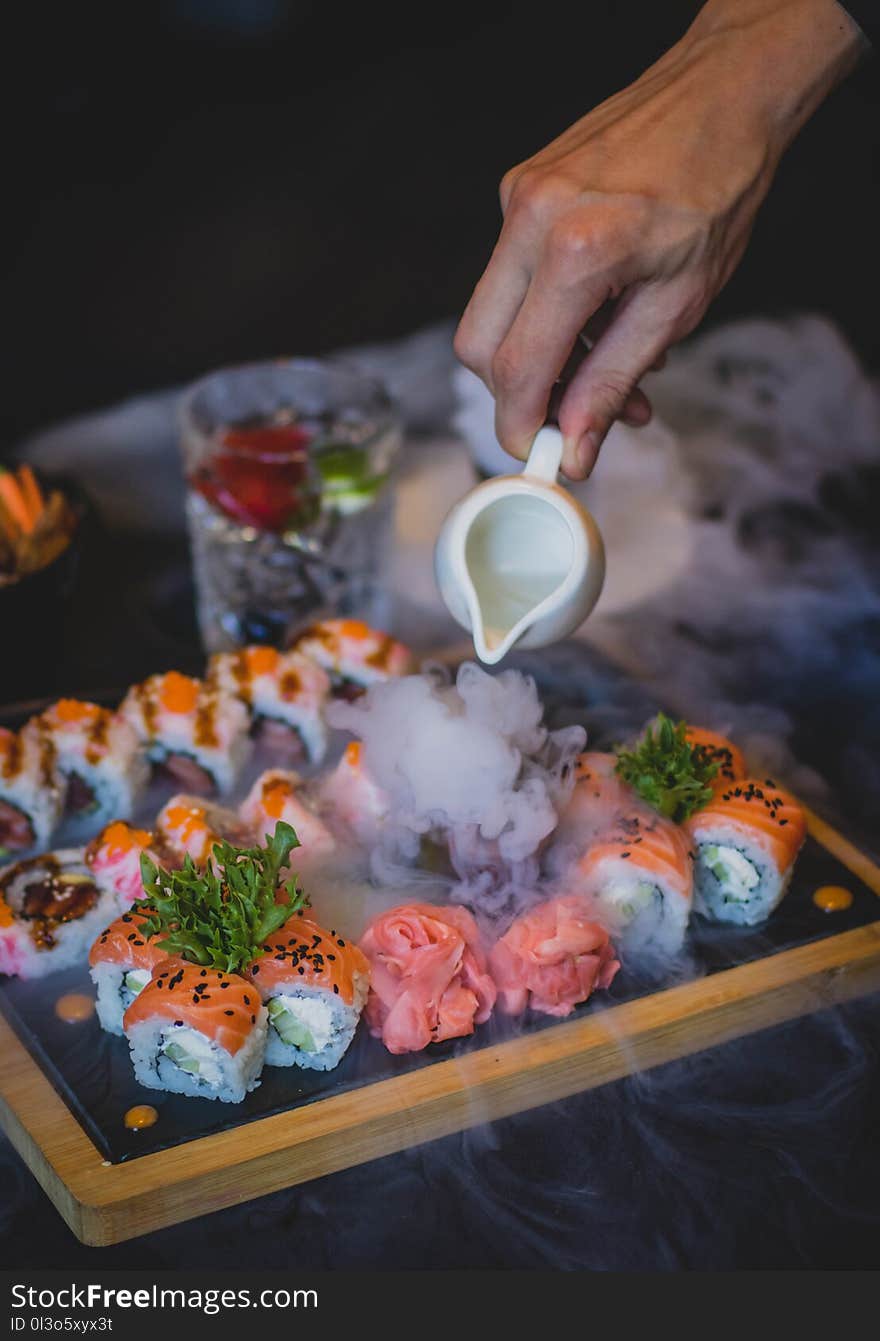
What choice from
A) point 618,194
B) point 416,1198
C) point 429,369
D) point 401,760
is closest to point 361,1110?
point 416,1198

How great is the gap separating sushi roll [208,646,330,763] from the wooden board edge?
749mm

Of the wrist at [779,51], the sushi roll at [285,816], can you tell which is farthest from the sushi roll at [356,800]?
the wrist at [779,51]

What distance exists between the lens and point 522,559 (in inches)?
82.5

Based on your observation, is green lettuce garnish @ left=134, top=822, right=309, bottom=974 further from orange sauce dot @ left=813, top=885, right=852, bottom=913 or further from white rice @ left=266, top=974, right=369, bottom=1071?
orange sauce dot @ left=813, top=885, right=852, bottom=913

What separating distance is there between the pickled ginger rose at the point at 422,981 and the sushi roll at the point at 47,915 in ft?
1.32

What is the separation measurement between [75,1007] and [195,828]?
0.99ft

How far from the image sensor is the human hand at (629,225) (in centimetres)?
182

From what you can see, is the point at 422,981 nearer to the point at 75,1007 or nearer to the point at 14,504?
the point at 75,1007

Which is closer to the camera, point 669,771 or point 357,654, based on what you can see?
point 669,771

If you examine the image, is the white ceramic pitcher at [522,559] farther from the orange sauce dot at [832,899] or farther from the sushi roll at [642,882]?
the orange sauce dot at [832,899]

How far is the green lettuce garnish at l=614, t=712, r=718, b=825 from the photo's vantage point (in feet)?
7.16

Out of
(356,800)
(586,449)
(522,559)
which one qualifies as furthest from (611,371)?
(356,800)

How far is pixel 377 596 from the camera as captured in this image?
9.72 feet

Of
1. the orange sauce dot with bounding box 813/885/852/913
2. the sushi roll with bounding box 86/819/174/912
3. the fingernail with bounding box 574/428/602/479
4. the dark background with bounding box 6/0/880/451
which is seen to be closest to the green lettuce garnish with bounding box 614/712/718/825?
the orange sauce dot with bounding box 813/885/852/913
